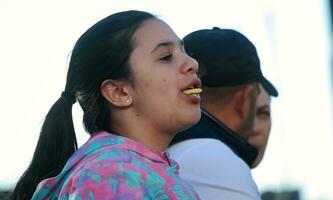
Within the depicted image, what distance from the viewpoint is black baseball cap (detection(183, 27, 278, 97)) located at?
139 inches

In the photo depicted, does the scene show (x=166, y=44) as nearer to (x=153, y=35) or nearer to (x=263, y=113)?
(x=153, y=35)

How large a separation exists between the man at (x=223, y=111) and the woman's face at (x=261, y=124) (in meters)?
0.05

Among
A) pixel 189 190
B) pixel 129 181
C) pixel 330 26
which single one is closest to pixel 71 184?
pixel 129 181

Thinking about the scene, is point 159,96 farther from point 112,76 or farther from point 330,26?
point 330,26

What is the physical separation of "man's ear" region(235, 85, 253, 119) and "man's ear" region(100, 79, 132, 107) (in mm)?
870

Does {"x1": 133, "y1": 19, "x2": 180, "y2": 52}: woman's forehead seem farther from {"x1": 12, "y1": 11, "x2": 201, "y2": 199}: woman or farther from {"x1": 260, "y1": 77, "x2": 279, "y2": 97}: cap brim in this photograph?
{"x1": 260, "y1": 77, "x2": 279, "y2": 97}: cap brim

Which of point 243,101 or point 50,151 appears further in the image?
point 243,101

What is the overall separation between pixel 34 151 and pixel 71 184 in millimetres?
489

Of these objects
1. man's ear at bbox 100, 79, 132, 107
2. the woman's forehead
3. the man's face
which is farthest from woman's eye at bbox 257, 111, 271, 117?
man's ear at bbox 100, 79, 132, 107

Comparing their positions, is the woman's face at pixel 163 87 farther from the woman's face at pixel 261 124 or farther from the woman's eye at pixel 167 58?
the woman's face at pixel 261 124

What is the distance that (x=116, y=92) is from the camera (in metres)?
2.77

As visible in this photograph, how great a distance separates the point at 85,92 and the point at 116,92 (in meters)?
0.11

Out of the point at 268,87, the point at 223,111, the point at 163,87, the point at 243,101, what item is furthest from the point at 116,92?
the point at 268,87

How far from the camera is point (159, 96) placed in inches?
106
